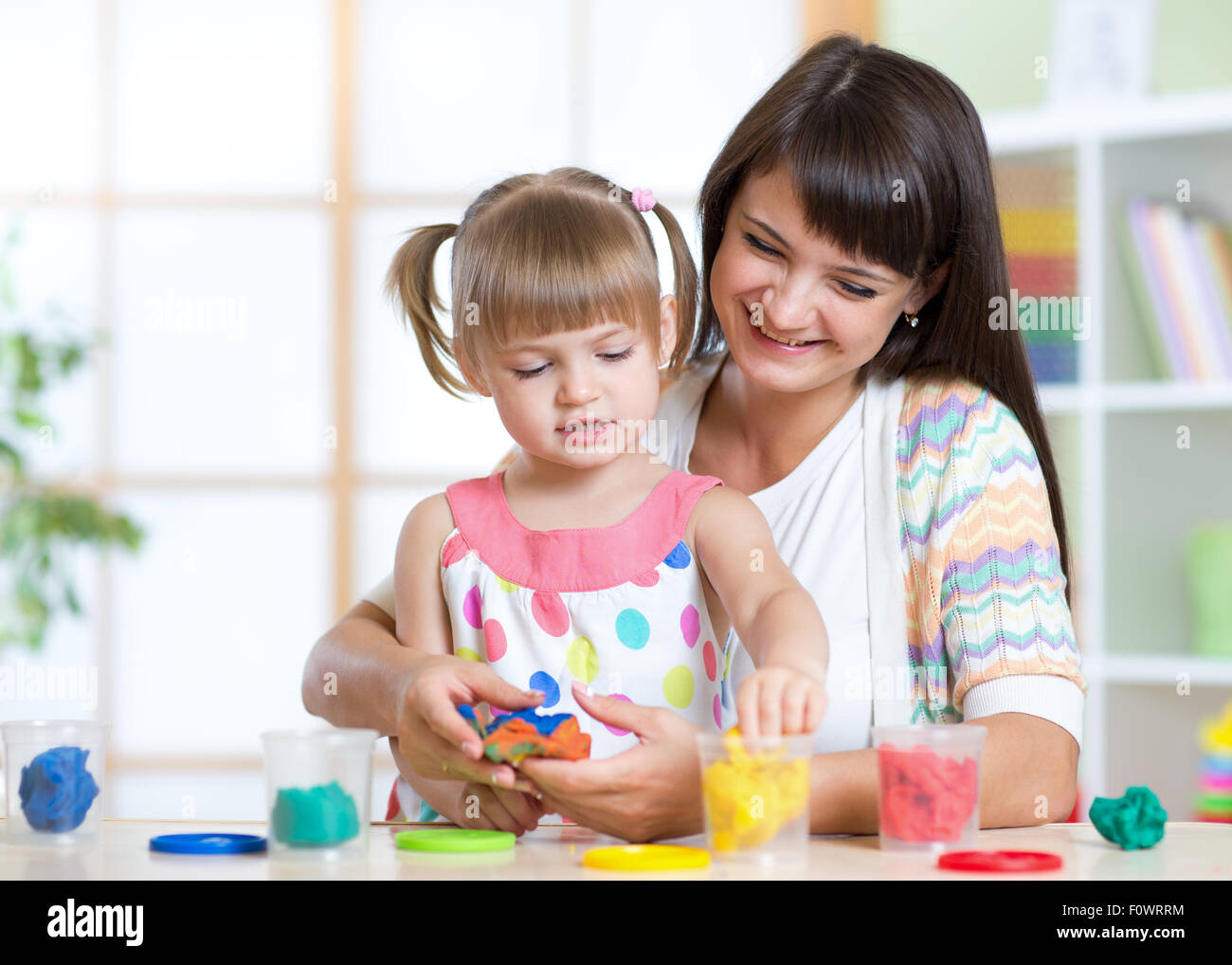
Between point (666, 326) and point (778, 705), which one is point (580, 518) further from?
point (778, 705)

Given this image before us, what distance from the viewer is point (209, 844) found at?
94 cm

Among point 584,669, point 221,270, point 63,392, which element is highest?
point 221,270

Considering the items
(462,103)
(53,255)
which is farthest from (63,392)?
(462,103)

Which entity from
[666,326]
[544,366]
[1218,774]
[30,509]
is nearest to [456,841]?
[544,366]

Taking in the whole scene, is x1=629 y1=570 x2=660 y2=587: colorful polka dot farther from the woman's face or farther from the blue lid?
the blue lid

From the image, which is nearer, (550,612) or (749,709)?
(749,709)

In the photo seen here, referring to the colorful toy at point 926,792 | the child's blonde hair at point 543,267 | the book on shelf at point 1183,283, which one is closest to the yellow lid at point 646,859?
the colorful toy at point 926,792

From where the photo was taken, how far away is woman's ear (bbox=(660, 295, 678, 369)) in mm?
1286

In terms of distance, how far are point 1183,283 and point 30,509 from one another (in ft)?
8.46

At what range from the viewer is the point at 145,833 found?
3.43 ft

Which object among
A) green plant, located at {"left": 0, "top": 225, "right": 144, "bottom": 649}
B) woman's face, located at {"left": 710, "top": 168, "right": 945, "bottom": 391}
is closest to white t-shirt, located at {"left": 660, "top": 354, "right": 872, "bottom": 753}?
woman's face, located at {"left": 710, "top": 168, "right": 945, "bottom": 391}

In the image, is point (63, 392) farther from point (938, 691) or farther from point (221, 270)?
point (938, 691)

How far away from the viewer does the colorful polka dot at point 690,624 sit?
47.9 inches

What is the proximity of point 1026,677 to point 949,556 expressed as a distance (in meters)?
0.15
